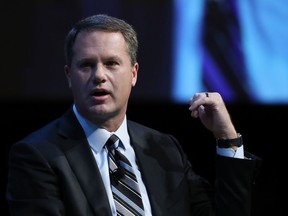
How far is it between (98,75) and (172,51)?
1.12 metres

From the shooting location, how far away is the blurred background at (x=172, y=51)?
2.96m

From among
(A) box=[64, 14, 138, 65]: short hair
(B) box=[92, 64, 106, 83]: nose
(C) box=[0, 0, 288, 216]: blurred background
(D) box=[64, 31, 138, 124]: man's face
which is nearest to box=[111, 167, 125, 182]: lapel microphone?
(D) box=[64, 31, 138, 124]: man's face

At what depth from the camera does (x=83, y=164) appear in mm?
1886

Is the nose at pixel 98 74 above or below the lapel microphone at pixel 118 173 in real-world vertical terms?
above

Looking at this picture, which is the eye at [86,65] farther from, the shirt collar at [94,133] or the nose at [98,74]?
the shirt collar at [94,133]

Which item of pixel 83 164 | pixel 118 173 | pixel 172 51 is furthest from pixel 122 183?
pixel 172 51

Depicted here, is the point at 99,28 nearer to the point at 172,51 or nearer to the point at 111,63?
the point at 111,63

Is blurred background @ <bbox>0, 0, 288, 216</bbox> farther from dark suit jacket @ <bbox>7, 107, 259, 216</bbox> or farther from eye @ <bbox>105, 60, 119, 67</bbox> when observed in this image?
eye @ <bbox>105, 60, 119, 67</bbox>

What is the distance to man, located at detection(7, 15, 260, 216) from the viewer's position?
5.95 feet

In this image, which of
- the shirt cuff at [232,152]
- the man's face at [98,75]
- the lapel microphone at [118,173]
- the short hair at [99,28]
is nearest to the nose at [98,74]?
the man's face at [98,75]

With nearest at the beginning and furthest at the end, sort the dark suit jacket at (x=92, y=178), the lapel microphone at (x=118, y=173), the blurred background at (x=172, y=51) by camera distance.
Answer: the dark suit jacket at (x=92, y=178) → the lapel microphone at (x=118, y=173) → the blurred background at (x=172, y=51)

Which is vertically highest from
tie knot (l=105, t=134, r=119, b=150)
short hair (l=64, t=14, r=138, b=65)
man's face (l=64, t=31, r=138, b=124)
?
short hair (l=64, t=14, r=138, b=65)

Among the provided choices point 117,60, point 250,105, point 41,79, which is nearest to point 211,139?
point 250,105

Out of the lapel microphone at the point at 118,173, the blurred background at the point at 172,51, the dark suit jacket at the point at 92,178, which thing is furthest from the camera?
the blurred background at the point at 172,51
